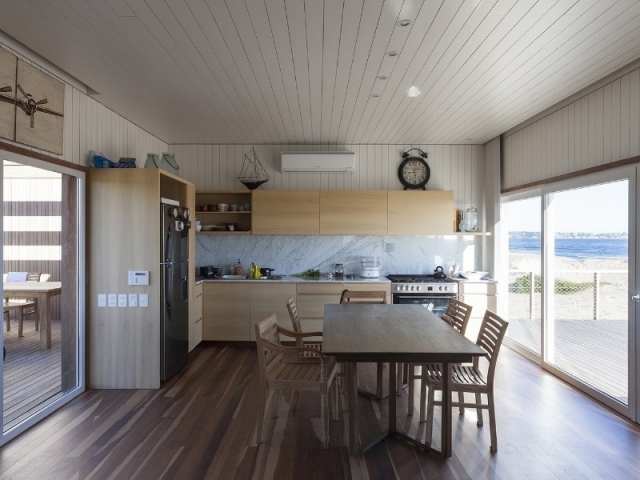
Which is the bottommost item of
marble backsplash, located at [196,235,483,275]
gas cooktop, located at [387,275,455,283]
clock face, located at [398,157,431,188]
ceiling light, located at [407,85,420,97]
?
gas cooktop, located at [387,275,455,283]

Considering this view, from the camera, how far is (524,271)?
5516mm

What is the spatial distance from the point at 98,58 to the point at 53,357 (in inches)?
110

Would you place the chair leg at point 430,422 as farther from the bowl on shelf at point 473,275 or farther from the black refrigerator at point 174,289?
the bowl on shelf at point 473,275

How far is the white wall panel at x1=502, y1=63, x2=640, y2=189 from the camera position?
131 inches

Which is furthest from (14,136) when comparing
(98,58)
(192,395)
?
(192,395)

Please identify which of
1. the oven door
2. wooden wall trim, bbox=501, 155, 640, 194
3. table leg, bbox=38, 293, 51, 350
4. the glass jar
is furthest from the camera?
the glass jar

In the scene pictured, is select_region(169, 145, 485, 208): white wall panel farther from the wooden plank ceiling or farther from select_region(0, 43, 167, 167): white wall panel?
the wooden plank ceiling

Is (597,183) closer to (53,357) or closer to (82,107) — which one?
(82,107)

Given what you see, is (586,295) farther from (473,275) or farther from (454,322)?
(454,322)

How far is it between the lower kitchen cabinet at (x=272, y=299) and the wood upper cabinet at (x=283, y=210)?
2.49 ft

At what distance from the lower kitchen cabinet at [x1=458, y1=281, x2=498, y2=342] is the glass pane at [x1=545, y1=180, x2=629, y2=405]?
2.95 ft

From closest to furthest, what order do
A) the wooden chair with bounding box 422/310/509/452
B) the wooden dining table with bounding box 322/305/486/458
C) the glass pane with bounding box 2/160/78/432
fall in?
the wooden dining table with bounding box 322/305/486/458, the wooden chair with bounding box 422/310/509/452, the glass pane with bounding box 2/160/78/432

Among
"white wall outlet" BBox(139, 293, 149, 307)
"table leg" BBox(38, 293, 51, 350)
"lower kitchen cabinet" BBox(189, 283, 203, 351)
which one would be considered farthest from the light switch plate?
"lower kitchen cabinet" BBox(189, 283, 203, 351)

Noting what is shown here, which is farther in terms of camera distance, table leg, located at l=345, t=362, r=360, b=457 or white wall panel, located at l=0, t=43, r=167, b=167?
white wall panel, located at l=0, t=43, r=167, b=167
